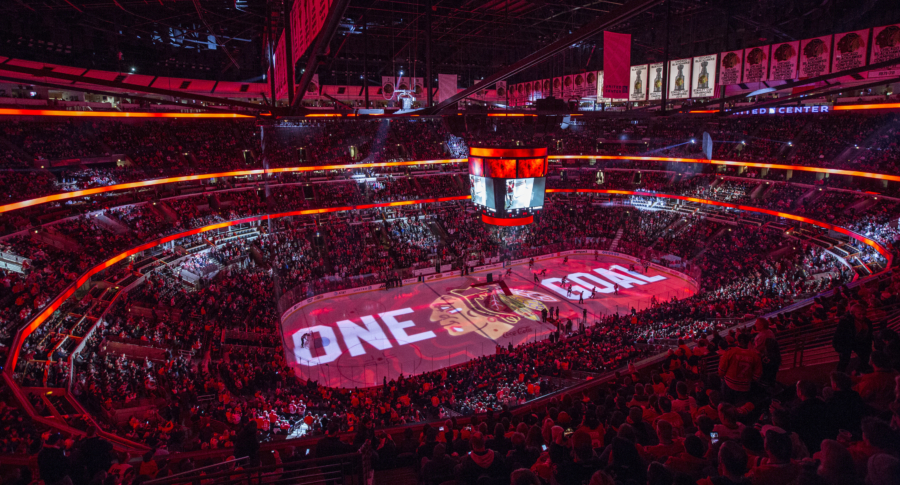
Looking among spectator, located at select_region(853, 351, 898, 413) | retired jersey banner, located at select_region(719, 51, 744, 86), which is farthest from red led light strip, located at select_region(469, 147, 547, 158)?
spectator, located at select_region(853, 351, 898, 413)

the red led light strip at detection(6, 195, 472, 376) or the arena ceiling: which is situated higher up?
the arena ceiling

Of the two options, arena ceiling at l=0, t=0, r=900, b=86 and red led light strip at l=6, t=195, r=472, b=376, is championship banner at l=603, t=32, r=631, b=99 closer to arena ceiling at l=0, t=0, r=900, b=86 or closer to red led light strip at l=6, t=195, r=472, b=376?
arena ceiling at l=0, t=0, r=900, b=86

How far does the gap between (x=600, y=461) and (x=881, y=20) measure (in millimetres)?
28386

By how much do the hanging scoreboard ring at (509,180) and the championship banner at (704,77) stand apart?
1038 centimetres

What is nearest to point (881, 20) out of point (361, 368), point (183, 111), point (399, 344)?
point (399, 344)

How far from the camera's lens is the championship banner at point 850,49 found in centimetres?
1355

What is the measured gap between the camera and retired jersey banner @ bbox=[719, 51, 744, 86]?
15094 millimetres

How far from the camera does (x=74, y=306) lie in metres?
16.3

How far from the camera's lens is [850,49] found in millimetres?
13695

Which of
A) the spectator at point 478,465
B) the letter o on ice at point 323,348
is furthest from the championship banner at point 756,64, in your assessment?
the letter o on ice at point 323,348

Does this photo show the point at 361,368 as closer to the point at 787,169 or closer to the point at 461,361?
the point at 461,361

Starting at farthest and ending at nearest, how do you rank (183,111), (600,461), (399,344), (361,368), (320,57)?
1. (183,111)
2. (399,344)
3. (361,368)
4. (320,57)
5. (600,461)

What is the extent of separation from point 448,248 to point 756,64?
905 inches

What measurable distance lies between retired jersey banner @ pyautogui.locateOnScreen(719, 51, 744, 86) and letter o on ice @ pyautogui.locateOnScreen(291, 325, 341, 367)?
17903 millimetres
